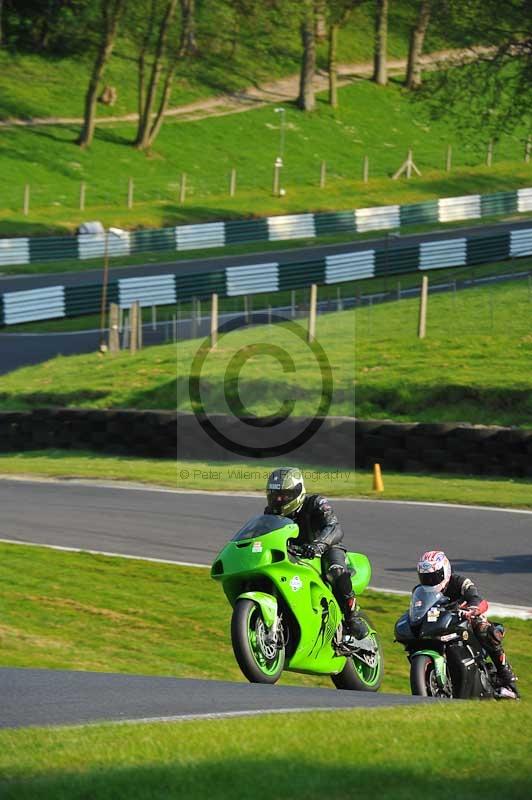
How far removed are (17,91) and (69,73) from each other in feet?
15.8

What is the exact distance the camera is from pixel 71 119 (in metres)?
61.2

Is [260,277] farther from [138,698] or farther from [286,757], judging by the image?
[286,757]

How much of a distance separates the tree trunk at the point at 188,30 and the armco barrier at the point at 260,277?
80.7 ft

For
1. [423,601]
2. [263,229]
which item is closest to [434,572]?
[423,601]

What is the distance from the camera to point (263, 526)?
A: 10156 millimetres

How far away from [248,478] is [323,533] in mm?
11393

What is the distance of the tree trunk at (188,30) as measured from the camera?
66312 mm

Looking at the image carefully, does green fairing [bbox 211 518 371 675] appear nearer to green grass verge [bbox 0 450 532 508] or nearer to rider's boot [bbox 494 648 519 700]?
rider's boot [bbox 494 648 519 700]

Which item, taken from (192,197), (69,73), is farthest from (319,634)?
(69,73)

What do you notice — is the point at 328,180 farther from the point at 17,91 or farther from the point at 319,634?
the point at 319,634

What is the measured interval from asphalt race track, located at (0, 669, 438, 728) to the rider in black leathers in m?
0.86

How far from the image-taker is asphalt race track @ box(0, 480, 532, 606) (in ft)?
51.2

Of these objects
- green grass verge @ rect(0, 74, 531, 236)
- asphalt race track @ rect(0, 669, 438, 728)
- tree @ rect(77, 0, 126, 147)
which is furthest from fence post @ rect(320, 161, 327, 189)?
asphalt race track @ rect(0, 669, 438, 728)

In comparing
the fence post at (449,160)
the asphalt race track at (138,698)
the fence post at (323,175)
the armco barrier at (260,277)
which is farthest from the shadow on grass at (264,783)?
the fence post at (449,160)
